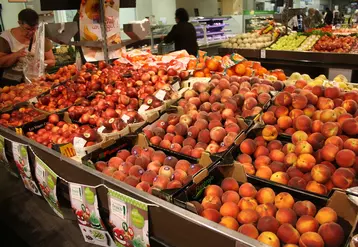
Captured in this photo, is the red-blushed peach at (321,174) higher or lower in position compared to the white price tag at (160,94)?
lower

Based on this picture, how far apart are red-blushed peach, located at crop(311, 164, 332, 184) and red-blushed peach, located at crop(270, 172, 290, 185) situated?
0.40ft

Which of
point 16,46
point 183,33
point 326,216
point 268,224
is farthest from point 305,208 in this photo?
point 183,33

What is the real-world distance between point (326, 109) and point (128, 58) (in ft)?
7.79

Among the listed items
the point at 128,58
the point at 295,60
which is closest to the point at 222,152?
the point at 128,58

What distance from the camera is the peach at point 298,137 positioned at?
1.63 m

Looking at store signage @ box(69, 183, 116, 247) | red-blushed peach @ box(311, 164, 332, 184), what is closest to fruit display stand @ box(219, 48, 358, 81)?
red-blushed peach @ box(311, 164, 332, 184)

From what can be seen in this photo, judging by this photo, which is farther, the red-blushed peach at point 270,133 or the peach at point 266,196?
the red-blushed peach at point 270,133

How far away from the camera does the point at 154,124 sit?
211 centimetres

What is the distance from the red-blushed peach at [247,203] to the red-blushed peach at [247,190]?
45mm

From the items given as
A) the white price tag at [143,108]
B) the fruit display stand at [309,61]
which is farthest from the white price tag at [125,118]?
the fruit display stand at [309,61]

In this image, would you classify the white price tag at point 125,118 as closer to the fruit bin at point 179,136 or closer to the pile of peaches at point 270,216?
the fruit bin at point 179,136

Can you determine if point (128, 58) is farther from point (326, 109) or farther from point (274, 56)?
point (274, 56)

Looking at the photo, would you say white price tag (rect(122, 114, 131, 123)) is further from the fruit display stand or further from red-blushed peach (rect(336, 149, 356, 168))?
the fruit display stand

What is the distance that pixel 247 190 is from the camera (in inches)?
54.9
